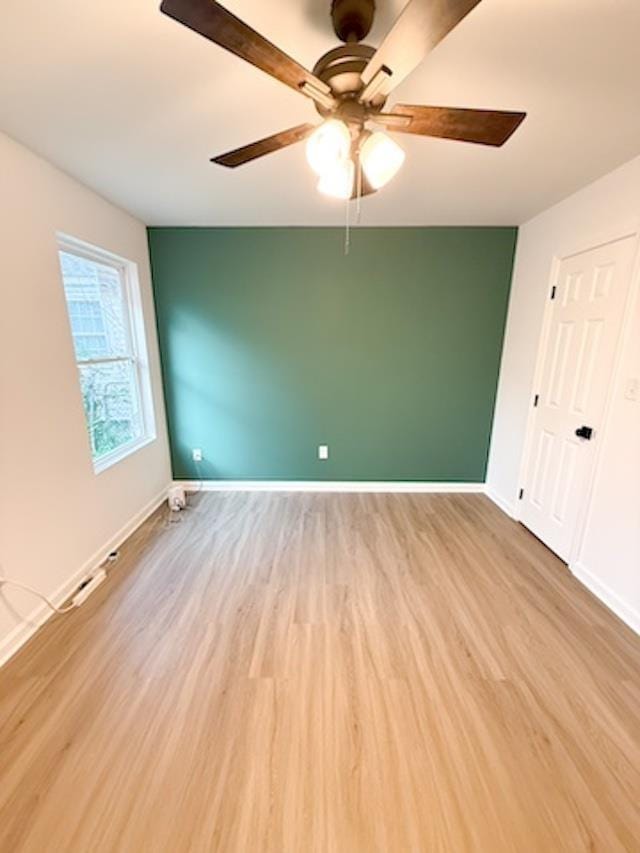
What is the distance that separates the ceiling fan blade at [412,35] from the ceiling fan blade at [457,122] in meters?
A: 0.13

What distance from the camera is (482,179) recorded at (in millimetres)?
2141

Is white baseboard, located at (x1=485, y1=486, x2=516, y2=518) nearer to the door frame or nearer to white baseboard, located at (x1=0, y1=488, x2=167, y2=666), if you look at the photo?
the door frame

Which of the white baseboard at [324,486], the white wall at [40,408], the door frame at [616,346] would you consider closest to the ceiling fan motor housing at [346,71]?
the white wall at [40,408]

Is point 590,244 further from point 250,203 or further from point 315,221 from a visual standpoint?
point 250,203

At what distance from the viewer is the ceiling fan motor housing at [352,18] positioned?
100 centimetres

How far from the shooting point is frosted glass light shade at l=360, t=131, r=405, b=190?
1.15m

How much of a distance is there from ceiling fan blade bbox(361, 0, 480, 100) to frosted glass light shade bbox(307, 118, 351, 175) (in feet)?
0.43

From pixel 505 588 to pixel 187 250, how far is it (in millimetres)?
3493

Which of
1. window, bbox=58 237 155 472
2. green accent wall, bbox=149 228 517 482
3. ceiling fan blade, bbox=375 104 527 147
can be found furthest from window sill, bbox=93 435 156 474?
ceiling fan blade, bbox=375 104 527 147

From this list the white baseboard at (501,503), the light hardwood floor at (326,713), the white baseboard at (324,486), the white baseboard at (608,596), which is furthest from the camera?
the white baseboard at (324,486)

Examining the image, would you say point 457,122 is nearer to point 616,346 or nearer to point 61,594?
point 616,346

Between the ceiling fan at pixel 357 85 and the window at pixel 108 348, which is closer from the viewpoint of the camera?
the ceiling fan at pixel 357 85

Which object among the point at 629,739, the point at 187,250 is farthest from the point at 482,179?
the point at 629,739

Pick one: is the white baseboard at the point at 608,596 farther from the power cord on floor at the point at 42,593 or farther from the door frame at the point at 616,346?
the power cord on floor at the point at 42,593
